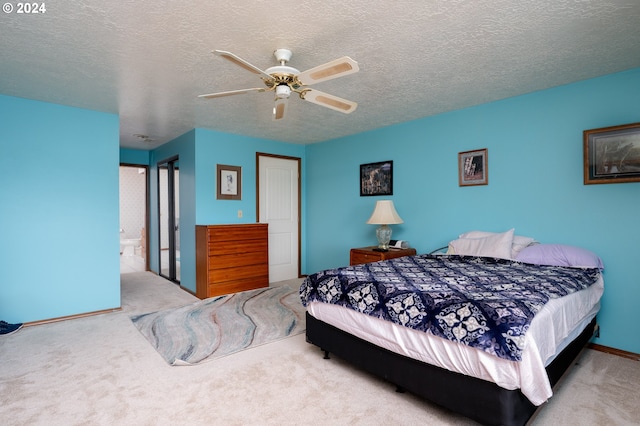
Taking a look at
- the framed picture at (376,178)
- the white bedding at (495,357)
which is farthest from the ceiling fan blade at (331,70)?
the framed picture at (376,178)

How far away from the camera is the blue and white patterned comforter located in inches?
63.4

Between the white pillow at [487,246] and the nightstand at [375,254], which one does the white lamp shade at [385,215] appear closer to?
the nightstand at [375,254]

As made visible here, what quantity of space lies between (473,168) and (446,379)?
2.57 meters

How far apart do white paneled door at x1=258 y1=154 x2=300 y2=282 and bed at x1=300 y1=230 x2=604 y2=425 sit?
2.84 meters

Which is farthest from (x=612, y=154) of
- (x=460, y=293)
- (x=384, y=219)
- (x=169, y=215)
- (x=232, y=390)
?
(x=169, y=215)

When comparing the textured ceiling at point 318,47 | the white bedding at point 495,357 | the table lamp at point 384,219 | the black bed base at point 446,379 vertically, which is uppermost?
the textured ceiling at point 318,47

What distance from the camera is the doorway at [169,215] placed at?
5366mm

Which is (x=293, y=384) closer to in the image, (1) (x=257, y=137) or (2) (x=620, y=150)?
(2) (x=620, y=150)

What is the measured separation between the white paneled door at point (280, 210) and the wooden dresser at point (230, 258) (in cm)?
55

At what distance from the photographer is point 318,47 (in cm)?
229

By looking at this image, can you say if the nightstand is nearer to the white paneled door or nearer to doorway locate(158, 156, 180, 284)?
the white paneled door

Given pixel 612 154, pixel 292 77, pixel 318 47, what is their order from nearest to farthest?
pixel 292 77, pixel 318 47, pixel 612 154

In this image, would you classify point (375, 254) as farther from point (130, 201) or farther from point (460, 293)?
point (130, 201)

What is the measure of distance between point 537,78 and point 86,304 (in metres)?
5.25
